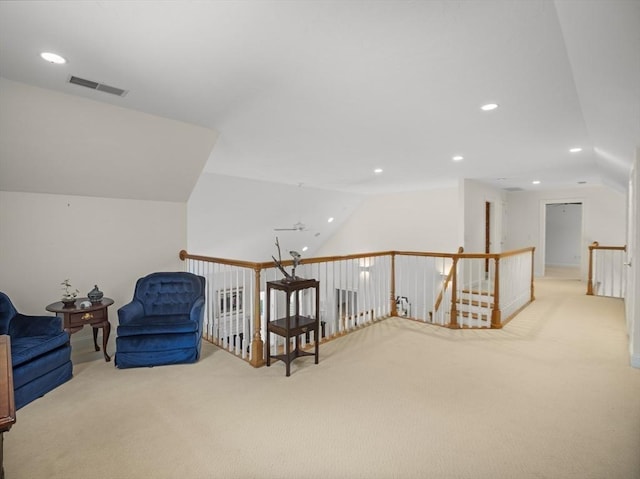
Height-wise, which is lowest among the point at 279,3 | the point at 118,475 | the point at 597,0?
the point at 118,475

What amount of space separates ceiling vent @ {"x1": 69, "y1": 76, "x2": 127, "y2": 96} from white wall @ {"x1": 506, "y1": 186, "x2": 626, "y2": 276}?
984 centimetres

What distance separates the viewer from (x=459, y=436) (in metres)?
2.20

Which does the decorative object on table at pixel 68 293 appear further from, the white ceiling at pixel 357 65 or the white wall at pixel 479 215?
the white wall at pixel 479 215

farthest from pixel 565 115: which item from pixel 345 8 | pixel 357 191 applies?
pixel 357 191

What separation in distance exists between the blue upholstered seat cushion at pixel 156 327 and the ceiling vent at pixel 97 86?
2177 mm

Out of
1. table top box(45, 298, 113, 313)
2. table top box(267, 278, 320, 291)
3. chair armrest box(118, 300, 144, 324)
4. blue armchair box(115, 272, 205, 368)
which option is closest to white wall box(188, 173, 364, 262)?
blue armchair box(115, 272, 205, 368)

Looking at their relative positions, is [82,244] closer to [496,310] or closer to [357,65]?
[357,65]

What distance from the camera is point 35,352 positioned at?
105 inches

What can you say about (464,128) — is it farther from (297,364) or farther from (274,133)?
(297,364)

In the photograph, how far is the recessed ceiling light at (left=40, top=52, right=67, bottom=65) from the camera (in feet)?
7.22

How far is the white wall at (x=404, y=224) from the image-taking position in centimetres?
795

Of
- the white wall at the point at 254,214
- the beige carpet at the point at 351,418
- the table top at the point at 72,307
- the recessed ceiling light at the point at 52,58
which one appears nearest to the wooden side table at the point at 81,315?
the table top at the point at 72,307

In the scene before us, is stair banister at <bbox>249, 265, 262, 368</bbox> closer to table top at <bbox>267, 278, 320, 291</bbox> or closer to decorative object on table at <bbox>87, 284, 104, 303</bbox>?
table top at <bbox>267, 278, 320, 291</bbox>

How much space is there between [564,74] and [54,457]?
4.26m
